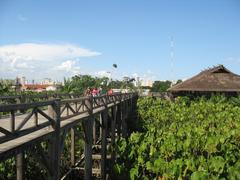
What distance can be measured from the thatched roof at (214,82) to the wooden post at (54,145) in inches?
1336

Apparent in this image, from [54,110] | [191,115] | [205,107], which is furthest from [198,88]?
[54,110]

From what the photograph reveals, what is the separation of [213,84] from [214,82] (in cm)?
54

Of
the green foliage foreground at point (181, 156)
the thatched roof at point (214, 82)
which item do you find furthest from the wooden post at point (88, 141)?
the thatched roof at point (214, 82)

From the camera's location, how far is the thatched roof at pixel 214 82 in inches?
1559

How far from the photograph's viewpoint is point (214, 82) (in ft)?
134

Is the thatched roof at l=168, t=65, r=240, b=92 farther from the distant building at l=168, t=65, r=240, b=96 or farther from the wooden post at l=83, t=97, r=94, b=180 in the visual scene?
the wooden post at l=83, t=97, r=94, b=180

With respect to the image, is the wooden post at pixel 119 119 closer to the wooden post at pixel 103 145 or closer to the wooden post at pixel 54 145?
the wooden post at pixel 103 145

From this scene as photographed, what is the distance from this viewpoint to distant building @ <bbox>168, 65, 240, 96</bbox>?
130 feet

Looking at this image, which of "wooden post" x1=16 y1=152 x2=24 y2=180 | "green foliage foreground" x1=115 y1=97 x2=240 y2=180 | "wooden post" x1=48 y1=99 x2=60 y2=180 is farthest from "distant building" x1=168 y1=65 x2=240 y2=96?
"wooden post" x1=48 y1=99 x2=60 y2=180

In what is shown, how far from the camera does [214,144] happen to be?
13.7m

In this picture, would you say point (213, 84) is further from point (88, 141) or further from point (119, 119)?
point (88, 141)

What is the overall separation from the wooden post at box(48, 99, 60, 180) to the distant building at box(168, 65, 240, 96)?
111ft

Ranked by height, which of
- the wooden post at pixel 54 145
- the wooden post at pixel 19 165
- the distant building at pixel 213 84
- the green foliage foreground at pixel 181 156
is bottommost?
the green foliage foreground at pixel 181 156

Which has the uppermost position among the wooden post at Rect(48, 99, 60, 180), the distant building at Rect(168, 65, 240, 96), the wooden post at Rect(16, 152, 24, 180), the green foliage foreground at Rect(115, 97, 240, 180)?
the distant building at Rect(168, 65, 240, 96)
